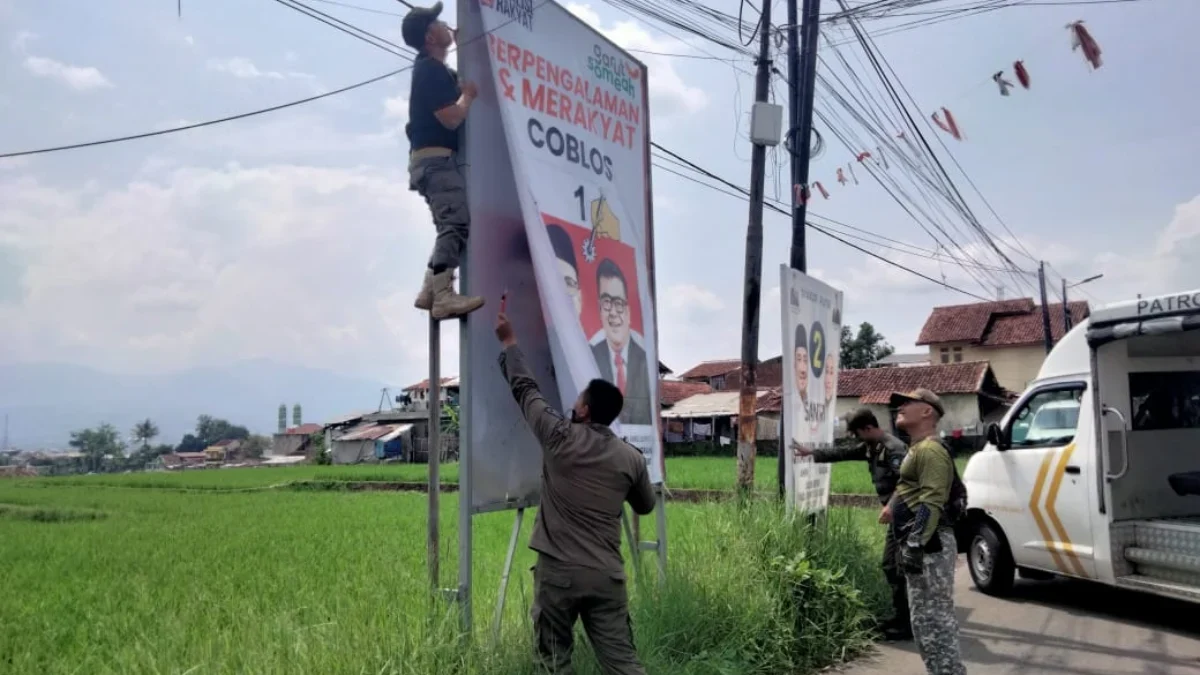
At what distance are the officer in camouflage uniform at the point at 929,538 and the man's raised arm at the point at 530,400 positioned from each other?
227cm

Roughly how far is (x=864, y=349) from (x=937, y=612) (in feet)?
198

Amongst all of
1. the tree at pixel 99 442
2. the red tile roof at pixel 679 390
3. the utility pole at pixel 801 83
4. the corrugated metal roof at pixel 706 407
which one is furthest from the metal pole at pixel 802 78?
the tree at pixel 99 442

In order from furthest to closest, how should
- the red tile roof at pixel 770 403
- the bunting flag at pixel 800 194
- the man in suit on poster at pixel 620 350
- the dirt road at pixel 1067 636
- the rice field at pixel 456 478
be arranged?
the red tile roof at pixel 770 403, the rice field at pixel 456 478, the bunting flag at pixel 800 194, the dirt road at pixel 1067 636, the man in suit on poster at pixel 620 350

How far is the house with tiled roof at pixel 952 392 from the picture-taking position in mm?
39969

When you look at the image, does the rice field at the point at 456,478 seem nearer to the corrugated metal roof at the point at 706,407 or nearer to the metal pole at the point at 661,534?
the corrugated metal roof at the point at 706,407

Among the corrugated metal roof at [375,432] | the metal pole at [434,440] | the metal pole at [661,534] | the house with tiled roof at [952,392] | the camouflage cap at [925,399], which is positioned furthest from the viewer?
the corrugated metal roof at [375,432]

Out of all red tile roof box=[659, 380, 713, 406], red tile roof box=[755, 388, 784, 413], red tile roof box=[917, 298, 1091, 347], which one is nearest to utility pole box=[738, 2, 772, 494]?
red tile roof box=[755, 388, 784, 413]

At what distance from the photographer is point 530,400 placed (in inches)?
159

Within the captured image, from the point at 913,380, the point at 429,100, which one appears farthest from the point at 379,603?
the point at 913,380

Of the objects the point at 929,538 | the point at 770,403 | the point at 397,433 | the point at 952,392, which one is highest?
the point at 952,392

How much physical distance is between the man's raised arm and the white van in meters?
4.95

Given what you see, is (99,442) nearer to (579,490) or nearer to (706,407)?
(706,407)

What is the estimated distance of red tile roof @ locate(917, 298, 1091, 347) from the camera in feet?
161

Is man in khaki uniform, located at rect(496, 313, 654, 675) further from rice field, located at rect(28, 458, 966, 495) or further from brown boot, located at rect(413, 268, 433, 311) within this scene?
rice field, located at rect(28, 458, 966, 495)
